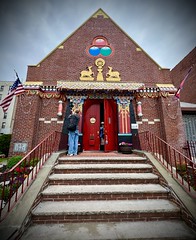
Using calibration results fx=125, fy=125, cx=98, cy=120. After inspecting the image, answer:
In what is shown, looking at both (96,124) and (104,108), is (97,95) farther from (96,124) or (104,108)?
(96,124)

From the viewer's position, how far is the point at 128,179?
3.71m

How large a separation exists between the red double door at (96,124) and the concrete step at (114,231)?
513 cm

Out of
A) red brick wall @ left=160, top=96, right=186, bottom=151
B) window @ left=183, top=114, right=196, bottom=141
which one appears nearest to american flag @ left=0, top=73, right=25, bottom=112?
red brick wall @ left=160, top=96, right=186, bottom=151

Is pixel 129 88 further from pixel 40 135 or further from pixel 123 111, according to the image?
pixel 40 135

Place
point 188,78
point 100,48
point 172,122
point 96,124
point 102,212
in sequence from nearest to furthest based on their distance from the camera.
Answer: point 102,212 → point 172,122 → point 96,124 → point 100,48 → point 188,78

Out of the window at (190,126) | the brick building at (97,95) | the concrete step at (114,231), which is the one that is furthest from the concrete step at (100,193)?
the window at (190,126)

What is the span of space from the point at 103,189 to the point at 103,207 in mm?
514

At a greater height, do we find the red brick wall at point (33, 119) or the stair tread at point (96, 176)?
the red brick wall at point (33, 119)

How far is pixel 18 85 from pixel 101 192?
7.33 m

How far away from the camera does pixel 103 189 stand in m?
3.32

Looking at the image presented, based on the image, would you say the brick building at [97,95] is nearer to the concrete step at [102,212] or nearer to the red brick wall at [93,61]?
the red brick wall at [93,61]

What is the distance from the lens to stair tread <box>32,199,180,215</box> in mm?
2669

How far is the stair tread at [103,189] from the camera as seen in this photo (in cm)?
318

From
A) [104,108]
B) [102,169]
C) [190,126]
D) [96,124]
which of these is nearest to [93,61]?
[104,108]
